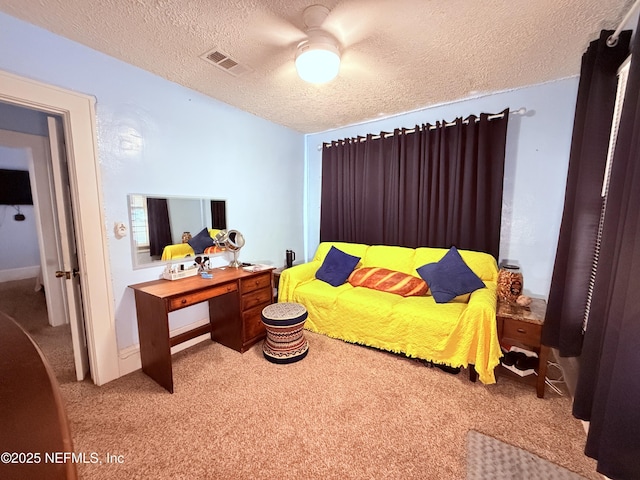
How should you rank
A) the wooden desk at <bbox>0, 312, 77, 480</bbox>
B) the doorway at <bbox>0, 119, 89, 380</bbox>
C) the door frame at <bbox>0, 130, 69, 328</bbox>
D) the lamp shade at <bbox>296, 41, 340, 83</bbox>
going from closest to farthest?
the wooden desk at <bbox>0, 312, 77, 480</bbox>
the lamp shade at <bbox>296, 41, 340, 83</bbox>
the doorway at <bbox>0, 119, 89, 380</bbox>
the door frame at <bbox>0, 130, 69, 328</bbox>

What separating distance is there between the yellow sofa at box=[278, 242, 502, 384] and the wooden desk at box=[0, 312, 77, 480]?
86.2 inches

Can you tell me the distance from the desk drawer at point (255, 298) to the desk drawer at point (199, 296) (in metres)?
0.16

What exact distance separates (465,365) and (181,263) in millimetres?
2581

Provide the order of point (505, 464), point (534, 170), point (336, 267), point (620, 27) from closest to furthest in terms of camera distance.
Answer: point (505, 464) < point (620, 27) < point (534, 170) < point (336, 267)

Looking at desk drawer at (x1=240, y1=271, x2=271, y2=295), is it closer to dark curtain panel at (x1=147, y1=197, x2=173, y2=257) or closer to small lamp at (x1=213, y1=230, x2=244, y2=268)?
small lamp at (x1=213, y1=230, x2=244, y2=268)

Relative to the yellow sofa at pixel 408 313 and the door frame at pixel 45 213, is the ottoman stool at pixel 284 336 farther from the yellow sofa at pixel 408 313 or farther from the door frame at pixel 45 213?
the door frame at pixel 45 213

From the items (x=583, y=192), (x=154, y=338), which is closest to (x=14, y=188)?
(x=154, y=338)

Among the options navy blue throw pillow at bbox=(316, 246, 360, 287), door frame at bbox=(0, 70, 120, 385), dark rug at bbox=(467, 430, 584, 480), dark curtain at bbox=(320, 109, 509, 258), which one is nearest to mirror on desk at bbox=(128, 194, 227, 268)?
door frame at bbox=(0, 70, 120, 385)

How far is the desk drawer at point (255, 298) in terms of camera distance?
8.16ft

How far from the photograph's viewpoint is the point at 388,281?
2756 millimetres

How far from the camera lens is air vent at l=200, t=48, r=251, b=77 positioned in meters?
1.92

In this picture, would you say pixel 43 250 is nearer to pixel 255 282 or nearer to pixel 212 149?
pixel 212 149

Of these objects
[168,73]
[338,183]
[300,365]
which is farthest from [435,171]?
[168,73]

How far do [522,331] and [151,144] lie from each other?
10.7 feet
